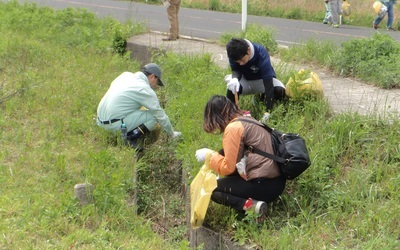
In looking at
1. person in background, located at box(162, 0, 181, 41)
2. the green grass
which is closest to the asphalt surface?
person in background, located at box(162, 0, 181, 41)

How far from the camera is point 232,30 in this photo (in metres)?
14.6

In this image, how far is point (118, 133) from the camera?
7.08 metres

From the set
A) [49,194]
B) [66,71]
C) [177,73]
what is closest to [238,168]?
[49,194]

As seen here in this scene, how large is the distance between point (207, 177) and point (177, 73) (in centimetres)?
411

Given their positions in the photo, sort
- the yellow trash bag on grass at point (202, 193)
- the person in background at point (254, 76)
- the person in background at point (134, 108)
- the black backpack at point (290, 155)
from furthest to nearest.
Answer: the person in background at point (134, 108) < the person in background at point (254, 76) < the yellow trash bag on grass at point (202, 193) < the black backpack at point (290, 155)

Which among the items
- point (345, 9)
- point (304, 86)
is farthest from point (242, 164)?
point (345, 9)

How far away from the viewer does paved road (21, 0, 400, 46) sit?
14391mm

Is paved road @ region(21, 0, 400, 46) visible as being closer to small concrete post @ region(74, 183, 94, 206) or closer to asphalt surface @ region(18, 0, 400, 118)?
asphalt surface @ region(18, 0, 400, 118)

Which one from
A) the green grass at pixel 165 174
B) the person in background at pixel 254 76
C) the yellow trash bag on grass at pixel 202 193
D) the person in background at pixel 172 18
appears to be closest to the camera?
the green grass at pixel 165 174

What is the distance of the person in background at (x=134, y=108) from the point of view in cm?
708

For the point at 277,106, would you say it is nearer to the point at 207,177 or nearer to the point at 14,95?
the point at 207,177

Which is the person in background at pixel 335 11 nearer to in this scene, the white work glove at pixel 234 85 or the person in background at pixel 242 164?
the white work glove at pixel 234 85

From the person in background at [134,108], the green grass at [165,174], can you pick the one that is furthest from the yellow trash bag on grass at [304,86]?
the person in background at [134,108]

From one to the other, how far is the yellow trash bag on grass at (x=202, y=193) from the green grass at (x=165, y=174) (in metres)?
0.22
